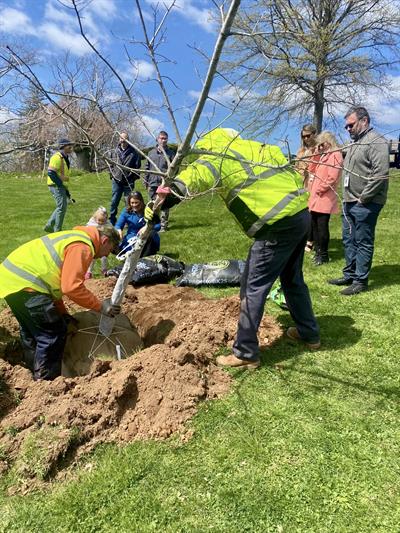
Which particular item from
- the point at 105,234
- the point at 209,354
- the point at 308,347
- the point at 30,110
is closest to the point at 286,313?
the point at 308,347

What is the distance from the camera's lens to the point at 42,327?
3877 mm

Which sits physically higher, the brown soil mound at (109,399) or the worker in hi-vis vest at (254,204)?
the worker in hi-vis vest at (254,204)

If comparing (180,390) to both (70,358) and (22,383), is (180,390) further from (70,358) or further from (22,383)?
(70,358)

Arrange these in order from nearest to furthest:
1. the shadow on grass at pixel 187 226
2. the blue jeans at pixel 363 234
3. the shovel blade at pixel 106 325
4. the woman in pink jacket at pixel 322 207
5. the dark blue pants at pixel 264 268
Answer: the dark blue pants at pixel 264 268, the shovel blade at pixel 106 325, the blue jeans at pixel 363 234, the woman in pink jacket at pixel 322 207, the shadow on grass at pixel 187 226

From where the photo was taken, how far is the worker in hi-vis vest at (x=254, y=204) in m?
3.28

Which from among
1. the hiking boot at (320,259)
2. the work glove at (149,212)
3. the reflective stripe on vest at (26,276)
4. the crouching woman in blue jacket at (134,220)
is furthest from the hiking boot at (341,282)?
the reflective stripe on vest at (26,276)

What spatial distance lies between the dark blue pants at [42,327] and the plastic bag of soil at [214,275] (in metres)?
2.33

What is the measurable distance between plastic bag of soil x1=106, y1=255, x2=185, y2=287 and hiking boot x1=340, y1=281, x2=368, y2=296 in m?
2.23

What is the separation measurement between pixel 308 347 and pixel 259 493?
70.7 inches

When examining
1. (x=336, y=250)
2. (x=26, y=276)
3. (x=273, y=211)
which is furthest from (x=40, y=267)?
(x=336, y=250)

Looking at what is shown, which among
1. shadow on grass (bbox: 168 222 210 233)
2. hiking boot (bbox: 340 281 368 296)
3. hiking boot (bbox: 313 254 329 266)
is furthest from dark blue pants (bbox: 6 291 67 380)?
shadow on grass (bbox: 168 222 210 233)

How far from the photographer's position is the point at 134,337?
455 cm

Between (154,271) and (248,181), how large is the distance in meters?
3.09

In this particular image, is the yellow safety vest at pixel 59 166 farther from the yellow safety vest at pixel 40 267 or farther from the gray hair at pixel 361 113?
the gray hair at pixel 361 113
